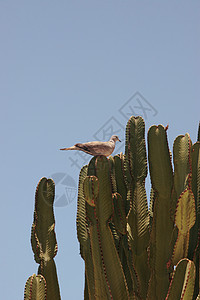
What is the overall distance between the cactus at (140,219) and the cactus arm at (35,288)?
0.40m

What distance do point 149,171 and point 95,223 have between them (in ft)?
2.54

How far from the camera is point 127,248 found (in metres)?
5.00

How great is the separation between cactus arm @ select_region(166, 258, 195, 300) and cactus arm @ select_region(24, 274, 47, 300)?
1.19m

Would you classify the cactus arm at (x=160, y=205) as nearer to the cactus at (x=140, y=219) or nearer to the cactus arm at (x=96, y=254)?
the cactus at (x=140, y=219)

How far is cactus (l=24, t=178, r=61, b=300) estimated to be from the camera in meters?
5.02

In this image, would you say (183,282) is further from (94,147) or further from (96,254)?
(94,147)

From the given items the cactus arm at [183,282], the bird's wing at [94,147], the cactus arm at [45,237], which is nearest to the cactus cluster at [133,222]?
the cactus arm at [45,237]

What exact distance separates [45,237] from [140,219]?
93 centimetres

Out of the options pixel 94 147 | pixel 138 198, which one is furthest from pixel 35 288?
pixel 94 147

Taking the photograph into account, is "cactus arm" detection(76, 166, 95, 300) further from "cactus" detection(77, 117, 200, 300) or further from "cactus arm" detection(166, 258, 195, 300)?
"cactus arm" detection(166, 258, 195, 300)

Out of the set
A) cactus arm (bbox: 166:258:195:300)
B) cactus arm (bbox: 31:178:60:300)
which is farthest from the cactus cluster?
cactus arm (bbox: 166:258:195:300)

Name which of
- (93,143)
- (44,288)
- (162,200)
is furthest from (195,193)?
(44,288)

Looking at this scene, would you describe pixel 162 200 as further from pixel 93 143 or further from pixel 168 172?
pixel 93 143

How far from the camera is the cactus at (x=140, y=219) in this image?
4.25m
